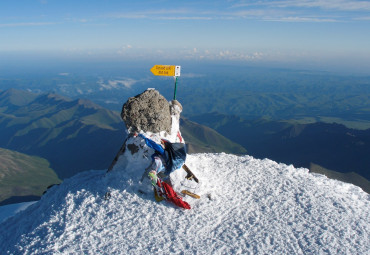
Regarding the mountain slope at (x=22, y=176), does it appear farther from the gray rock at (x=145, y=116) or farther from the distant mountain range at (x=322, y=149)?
the distant mountain range at (x=322, y=149)

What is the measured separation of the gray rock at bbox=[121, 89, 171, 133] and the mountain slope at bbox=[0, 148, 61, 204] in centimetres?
10690

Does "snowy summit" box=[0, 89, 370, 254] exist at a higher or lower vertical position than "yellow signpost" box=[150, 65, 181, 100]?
lower

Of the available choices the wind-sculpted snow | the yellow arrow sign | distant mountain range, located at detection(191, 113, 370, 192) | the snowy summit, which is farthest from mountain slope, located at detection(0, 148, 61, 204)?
distant mountain range, located at detection(191, 113, 370, 192)

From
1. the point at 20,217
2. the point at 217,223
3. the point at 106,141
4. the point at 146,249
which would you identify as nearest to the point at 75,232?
the point at 146,249

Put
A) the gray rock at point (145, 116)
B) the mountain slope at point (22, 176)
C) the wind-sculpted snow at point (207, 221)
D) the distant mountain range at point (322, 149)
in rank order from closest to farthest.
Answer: the wind-sculpted snow at point (207, 221) < the gray rock at point (145, 116) < the mountain slope at point (22, 176) < the distant mountain range at point (322, 149)

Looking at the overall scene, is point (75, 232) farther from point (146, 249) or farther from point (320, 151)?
point (320, 151)

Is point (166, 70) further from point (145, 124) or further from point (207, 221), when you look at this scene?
point (207, 221)

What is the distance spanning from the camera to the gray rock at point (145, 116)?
56.1 ft

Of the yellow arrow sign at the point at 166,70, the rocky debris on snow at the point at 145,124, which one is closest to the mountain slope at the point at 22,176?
the rocky debris on snow at the point at 145,124

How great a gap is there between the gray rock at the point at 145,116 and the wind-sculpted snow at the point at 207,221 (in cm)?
336

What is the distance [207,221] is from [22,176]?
15520 cm

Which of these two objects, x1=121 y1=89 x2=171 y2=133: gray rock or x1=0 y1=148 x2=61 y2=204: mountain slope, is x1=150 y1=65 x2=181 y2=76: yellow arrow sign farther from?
x1=0 y1=148 x2=61 y2=204: mountain slope

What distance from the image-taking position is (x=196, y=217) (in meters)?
12.7

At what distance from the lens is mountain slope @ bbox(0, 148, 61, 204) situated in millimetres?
110425
